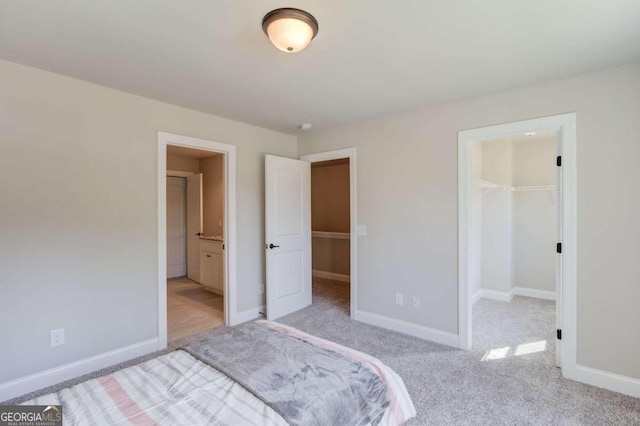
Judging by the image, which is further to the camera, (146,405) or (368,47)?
(368,47)

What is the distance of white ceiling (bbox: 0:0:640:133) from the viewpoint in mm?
1577

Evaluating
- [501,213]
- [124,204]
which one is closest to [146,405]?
[124,204]

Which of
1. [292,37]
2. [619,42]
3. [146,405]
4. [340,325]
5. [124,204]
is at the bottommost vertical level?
[340,325]

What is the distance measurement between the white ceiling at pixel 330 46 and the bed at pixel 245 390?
72.8 inches

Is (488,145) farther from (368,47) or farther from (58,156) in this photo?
(58,156)

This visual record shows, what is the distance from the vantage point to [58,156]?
2.35 metres

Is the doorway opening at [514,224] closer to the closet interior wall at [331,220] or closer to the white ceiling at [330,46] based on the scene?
the white ceiling at [330,46]

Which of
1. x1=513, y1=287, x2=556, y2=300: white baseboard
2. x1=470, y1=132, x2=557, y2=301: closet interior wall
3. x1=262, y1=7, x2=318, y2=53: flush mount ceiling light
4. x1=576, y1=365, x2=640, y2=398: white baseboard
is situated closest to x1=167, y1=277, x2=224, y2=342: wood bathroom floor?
x1=262, y1=7, x2=318, y2=53: flush mount ceiling light

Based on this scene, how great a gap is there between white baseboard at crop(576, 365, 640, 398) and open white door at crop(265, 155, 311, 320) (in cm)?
295

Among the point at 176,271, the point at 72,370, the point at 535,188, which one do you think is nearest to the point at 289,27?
the point at 72,370

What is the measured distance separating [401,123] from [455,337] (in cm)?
233

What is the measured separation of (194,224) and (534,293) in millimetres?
6090

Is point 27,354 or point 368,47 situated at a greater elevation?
point 368,47

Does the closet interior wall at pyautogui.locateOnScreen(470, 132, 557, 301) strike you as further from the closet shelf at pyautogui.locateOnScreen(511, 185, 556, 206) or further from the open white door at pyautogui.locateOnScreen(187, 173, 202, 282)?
the open white door at pyautogui.locateOnScreen(187, 173, 202, 282)
